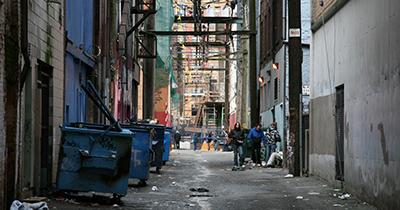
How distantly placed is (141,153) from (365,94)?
5056 mm

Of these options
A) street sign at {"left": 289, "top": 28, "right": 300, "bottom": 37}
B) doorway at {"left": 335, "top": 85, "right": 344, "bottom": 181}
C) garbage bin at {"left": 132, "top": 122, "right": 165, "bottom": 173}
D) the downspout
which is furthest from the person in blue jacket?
the downspout

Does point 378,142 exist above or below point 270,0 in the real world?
below

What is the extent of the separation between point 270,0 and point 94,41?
14.6 metres

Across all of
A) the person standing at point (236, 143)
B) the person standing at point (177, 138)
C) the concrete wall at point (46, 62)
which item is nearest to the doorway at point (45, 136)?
the concrete wall at point (46, 62)

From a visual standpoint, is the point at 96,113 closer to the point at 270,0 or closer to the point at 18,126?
the point at 18,126

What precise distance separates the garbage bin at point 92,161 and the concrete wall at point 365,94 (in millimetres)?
4064

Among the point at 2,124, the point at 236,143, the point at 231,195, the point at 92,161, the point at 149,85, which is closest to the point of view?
the point at 2,124

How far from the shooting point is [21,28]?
8414 millimetres

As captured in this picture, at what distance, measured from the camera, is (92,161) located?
9.27m

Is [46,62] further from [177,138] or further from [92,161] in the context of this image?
[177,138]

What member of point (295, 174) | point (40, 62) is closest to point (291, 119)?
point (295, 174)

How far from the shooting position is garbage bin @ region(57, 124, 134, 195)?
9.28 metres

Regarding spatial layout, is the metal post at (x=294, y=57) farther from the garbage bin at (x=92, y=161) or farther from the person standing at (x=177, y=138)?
the person standing at (x=177, y=138)

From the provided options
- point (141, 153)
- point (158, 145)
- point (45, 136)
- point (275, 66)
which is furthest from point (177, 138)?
point (45, 136)
